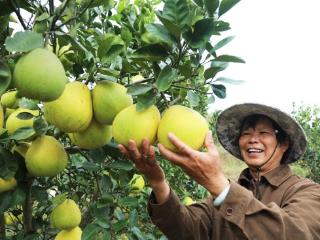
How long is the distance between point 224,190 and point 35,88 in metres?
0.77

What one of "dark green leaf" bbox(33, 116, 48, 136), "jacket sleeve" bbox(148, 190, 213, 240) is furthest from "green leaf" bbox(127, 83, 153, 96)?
"jacket sleeve" bbox(148, 190, 213, 240)

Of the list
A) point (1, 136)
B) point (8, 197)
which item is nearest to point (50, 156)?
point (1, 136)

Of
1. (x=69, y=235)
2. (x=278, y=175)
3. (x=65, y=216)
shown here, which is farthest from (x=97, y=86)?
(x=278, y=175)

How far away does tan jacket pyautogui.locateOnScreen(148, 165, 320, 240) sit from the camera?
5.23ft

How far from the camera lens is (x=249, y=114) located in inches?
91.8

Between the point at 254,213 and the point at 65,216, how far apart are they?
36.6 inches

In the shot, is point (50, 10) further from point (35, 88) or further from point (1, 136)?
point (1, 136)

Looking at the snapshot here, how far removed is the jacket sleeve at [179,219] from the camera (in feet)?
6.75

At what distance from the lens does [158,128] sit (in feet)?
4.58

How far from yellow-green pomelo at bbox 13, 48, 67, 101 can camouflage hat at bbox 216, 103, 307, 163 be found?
4.12 ft

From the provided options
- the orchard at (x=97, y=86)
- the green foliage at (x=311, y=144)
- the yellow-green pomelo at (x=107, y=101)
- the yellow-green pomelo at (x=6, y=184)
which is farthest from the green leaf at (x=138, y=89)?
the green foliage at (x=311, y=144)

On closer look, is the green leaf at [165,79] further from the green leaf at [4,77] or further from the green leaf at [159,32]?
the green leaf at [4,77]

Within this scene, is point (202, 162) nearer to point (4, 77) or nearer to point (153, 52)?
point (153, 52)

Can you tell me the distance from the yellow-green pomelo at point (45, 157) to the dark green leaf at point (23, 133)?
0.05 m
